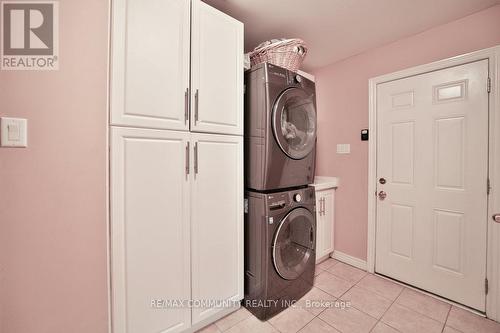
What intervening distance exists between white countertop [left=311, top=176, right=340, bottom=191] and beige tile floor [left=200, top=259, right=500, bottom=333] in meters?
0.96

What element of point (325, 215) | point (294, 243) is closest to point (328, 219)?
point (325, 215)

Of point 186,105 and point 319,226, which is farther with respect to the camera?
point 319,226

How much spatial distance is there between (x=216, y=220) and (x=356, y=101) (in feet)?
6.60

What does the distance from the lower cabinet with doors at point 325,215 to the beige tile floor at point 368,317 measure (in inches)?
17.7

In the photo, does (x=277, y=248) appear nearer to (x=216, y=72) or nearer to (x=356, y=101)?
(x=216, y=72)

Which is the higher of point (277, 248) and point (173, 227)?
point (173, 227)

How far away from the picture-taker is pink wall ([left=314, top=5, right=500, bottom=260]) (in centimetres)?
168

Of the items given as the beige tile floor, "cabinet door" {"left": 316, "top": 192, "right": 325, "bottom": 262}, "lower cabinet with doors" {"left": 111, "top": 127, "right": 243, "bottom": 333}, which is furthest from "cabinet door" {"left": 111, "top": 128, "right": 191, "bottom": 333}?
"cabinet door" {"left": 316, "top": 192, "right": 325, "bottom": 262}

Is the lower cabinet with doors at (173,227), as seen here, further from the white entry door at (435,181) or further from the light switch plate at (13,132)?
the white entry door at (435,181)

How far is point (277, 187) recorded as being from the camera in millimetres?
1539

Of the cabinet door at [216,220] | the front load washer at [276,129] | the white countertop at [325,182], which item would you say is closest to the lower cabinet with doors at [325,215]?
the white countertop at [325,182]

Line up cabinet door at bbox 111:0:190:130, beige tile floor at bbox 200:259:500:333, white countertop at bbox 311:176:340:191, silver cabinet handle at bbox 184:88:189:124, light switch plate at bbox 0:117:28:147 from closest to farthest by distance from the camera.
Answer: light switch plate at bbox 0:117:28:147, cabinet door at bbox 111:0:190:130, silver cabinet handle at bbox 184:88:189:124, beige tile floor at bbox 200:259:500:333, white countertop at bbox 311:176:340:191

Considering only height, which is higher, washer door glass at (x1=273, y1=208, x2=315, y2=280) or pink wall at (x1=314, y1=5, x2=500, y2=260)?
pink wall at (x1=314, y1=5, x2=500, y2=260)

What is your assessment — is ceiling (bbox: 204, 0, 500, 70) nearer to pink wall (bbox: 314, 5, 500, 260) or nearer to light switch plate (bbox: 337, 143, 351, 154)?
pink wall (bbox: 314, 5, 500, 260)
